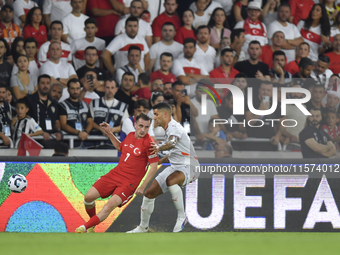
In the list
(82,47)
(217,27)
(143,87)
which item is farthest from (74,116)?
(217,27)

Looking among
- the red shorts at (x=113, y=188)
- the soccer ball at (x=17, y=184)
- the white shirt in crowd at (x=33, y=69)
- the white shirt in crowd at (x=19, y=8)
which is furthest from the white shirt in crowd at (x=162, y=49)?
the soccer ball at (x=17, y=184)

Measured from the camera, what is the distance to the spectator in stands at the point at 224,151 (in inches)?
247

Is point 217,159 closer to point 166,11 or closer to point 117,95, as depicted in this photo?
point 117,95

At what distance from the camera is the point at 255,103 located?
21.5 ft

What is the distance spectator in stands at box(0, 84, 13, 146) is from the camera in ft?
23.5

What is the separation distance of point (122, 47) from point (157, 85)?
1.18 meters

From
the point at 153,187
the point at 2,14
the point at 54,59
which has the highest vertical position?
the point at 2,14

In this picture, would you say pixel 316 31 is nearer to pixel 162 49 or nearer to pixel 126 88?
pixel 162 49

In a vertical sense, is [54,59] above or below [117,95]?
above

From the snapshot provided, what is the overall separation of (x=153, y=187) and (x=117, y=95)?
2.62m

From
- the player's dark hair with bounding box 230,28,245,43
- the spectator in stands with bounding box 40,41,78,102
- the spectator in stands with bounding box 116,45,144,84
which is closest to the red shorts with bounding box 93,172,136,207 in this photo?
the spectator in stands with bounding box 40,41,78,102

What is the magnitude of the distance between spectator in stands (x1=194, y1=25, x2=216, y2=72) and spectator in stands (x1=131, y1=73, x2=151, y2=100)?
1.30 meters

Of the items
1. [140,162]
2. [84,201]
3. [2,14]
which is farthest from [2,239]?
[2,14]

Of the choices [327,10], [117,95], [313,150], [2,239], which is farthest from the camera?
[327,10]
